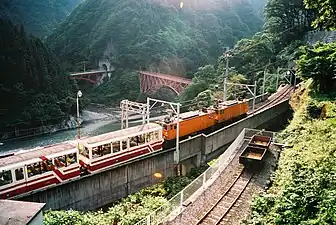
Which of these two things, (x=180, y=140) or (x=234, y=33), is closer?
(x=180, y=140)

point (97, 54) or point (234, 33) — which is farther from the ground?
point (234, 33)

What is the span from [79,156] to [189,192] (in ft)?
24.4

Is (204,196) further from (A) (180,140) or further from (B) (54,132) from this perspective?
(B) (54,132)

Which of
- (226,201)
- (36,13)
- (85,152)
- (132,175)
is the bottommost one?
(132,175)

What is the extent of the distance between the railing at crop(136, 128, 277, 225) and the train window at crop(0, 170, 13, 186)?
23.9ft

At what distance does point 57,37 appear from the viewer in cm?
7512

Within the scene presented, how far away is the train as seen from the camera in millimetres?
13638

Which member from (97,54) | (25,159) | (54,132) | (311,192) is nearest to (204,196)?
(311,192)

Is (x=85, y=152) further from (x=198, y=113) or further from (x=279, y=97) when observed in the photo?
(x=279, y=97)

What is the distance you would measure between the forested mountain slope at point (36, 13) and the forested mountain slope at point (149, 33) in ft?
28.4

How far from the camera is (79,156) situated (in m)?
16.3

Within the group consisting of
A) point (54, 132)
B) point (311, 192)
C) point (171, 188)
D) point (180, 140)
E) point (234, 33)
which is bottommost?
point (54, 132)

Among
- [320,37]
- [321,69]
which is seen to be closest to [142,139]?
[321,69]

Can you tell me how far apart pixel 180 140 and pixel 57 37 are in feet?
212
